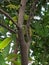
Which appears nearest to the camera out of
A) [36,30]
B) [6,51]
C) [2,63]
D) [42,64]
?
[2,63]

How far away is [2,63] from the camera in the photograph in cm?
52

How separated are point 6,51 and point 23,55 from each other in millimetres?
83

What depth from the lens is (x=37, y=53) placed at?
1.28 m

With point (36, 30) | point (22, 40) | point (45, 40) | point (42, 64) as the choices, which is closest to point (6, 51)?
point (22, 40)

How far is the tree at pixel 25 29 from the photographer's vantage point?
2.35ft

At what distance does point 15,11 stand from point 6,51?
0.49m

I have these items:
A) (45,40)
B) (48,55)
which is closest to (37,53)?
(48,55)

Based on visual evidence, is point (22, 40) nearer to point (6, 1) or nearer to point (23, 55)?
point (23, 55)

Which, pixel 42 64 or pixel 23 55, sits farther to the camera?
pixel 42 64

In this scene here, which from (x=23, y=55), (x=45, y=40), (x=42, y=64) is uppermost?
(x=23, y=55)

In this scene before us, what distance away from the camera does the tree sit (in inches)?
28.2

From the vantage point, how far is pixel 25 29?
2.68 ft

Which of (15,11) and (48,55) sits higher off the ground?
(15,11)

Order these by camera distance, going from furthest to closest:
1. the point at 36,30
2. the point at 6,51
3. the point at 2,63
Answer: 1. the point at 36,30
2. the point at 6,51
3. the point at 2,63
